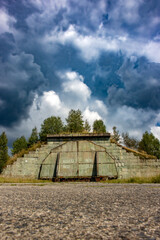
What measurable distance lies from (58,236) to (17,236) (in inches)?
11.7

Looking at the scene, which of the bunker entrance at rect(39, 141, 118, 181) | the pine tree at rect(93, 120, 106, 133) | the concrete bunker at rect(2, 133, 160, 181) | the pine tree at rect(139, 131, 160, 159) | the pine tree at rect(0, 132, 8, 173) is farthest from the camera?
the pine tree at rect(0, 132, 8, 173)

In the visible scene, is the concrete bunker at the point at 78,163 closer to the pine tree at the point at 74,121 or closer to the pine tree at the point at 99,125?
the pine tree at the point at 74,121

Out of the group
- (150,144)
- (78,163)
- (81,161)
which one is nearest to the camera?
(78,163)

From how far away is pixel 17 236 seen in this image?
123cm

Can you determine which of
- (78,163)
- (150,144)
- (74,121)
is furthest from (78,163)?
(150,144)

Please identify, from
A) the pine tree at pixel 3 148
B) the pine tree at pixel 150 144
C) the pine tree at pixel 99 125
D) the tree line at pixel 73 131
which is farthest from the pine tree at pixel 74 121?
the pine tree at pixel 3 148

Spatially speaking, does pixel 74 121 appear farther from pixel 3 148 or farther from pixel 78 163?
pixel 3 148

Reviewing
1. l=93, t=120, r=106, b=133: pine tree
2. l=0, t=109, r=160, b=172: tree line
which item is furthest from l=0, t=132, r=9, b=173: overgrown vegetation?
l=93, t=120, r=106, b=133: pine tree

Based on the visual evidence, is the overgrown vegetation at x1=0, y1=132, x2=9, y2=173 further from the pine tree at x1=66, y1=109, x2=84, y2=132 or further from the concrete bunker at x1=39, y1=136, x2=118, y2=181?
the concrete bunker at x1=39, y1=136, x2=118, y2=181

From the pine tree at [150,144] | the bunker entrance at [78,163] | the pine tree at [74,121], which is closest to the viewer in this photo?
the bunker entrance at [78,163]

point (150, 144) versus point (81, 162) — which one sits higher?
point (150, 144)

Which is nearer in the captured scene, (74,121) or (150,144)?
(74,121)

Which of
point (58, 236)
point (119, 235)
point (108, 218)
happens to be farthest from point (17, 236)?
point (108, 218)

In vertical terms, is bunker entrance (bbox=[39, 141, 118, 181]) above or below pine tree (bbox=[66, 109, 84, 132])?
below
